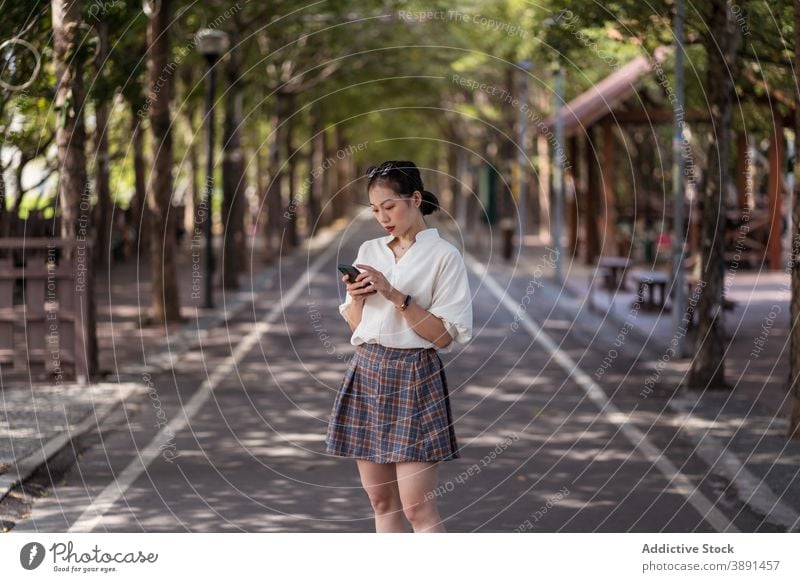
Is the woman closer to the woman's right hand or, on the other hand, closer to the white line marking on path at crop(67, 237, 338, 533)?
the woman's right hand

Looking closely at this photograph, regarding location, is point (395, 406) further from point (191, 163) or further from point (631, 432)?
point (191, 163)

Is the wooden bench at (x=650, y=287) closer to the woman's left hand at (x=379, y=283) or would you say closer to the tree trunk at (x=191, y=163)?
the woman's left hand at (x=379, y=283)

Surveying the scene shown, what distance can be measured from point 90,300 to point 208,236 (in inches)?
403

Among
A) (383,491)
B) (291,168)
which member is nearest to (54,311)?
(383,491)

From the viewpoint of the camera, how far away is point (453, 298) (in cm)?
587

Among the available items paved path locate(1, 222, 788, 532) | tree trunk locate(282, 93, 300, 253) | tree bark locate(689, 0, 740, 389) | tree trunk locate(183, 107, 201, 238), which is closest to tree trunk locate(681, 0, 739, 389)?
tree bark locate(689, 0, 740, 389)

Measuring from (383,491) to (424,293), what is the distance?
91 centimetres

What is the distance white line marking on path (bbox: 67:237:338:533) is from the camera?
855cm

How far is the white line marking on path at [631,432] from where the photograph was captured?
8680 millimetres

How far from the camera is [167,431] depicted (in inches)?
465

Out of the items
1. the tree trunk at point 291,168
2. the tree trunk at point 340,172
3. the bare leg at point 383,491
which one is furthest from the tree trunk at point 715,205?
the tree trunk at point 340,172

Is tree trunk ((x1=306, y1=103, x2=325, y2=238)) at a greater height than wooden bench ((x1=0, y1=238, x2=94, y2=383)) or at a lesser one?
greater
